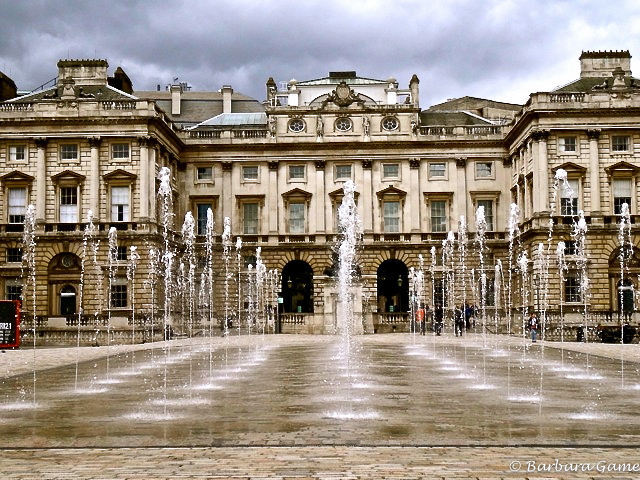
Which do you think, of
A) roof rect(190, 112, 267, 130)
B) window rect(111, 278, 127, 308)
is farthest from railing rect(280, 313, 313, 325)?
roof rect(190, 112, 267, 130)

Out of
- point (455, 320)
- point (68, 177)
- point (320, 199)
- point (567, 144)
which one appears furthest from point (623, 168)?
point (68, 177)

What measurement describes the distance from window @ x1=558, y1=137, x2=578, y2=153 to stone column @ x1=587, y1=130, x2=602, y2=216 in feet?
3.12

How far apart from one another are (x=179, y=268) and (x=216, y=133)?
10385 mm

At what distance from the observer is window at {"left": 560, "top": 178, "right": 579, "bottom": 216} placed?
5434 centimetres

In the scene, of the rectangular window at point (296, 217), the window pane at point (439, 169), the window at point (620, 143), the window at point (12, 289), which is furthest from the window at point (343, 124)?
the window at point (12, 289)

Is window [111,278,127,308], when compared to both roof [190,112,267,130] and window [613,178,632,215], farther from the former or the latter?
window [613,178,632,215]

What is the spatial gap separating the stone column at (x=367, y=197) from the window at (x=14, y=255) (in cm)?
2335

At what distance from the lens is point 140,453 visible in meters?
10.7

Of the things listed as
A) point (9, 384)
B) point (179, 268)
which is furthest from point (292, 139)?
point (9, 384)

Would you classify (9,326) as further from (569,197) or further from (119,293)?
(569,197)

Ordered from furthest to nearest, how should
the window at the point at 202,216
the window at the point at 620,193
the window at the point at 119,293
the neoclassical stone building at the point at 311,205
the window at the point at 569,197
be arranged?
the window at the point at 202,216, the window at the point at 620,193, the window at the point at 119,293, the window at the point at 569,197, the neoclassical stone building at the point at 311,205

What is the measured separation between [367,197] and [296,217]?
5.30 m

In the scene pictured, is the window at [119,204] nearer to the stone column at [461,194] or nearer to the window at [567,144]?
the stone column at [461,194]

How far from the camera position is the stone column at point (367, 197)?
64188 mm
